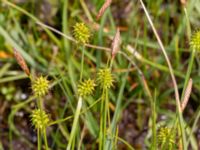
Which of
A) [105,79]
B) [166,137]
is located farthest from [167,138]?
[105,79]

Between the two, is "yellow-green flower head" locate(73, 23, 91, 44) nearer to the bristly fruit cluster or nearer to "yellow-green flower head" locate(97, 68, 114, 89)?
"yellow-green flower head" locate(97, 68, 114, 89)

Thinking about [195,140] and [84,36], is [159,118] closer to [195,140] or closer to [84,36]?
[195,140]

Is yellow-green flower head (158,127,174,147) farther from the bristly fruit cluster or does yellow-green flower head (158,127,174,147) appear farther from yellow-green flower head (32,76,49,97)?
yellow-green flower head (32,76,49,97)

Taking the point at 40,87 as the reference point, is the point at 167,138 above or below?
below

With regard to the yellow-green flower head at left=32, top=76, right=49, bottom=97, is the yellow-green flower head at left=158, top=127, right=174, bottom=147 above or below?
below

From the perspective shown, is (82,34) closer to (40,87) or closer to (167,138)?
(40,87)

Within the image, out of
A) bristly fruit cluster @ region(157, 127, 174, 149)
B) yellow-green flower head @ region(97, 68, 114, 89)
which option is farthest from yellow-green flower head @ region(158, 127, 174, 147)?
yellow-green flower head @ region(97, 68, 114, 89)

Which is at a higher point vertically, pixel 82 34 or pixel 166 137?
pixel 82 34

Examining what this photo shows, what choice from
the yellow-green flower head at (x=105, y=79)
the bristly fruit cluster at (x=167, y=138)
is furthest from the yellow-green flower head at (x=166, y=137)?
the yellow-green flower head at (x=105, y=79)

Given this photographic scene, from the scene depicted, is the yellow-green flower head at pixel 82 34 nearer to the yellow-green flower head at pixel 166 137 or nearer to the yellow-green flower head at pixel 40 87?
the yellow-green flower head at pixel 40 87

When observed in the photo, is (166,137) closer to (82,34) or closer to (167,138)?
(167,138)

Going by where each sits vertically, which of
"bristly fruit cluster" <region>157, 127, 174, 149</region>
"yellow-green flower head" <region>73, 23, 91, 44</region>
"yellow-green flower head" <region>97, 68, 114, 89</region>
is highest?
"yellow-green flower head" <region>73, 23, 91, 44</region>
